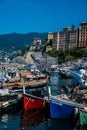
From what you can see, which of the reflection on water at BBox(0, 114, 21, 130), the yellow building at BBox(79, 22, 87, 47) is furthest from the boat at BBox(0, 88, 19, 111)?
the yellow building at BBox(79, 22, 87, 47)

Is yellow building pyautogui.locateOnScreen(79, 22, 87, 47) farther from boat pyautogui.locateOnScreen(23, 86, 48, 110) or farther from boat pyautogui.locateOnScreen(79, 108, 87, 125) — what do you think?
boat pyautogui.locateOnScreen(79, 108, 87, 125)

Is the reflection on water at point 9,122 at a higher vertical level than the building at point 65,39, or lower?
lower

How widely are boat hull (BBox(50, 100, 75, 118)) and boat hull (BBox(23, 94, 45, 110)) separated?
2420 mm

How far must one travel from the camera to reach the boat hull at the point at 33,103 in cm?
3812

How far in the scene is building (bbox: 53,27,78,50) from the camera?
164m

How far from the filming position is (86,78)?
6825 cm

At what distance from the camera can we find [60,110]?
35.4 m

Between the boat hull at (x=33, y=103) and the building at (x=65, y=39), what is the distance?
12382 cm

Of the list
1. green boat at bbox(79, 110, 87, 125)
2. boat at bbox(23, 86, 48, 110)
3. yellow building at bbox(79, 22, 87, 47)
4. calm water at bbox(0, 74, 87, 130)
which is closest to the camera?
green boat at bbox(79, 110, 87, 125)

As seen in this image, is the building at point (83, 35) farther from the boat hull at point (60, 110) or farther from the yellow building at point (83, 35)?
the boat hull at point (60, 110)

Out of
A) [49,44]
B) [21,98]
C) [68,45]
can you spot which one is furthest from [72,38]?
[21,98]

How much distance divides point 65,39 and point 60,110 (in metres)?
137

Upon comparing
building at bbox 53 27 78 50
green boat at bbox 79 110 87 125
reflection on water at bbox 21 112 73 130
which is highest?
building at bbox 53 27 78 50

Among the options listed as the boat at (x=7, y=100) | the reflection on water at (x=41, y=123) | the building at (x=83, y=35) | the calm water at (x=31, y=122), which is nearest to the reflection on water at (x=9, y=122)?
the calm water at (x=31, y=122)
